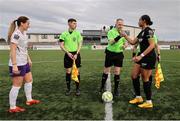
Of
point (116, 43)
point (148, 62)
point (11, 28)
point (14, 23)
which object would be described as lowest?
point (148, 62)

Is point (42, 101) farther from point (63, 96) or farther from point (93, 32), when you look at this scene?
point (93, 32)

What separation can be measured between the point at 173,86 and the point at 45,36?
9358cm

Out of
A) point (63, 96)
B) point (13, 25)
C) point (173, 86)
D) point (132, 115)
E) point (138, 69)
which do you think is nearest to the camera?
point (132, 115)

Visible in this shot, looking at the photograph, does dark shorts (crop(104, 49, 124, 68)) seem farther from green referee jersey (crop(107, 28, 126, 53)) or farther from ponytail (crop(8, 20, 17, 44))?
ponytail (crop(8, 20, 17, 44))

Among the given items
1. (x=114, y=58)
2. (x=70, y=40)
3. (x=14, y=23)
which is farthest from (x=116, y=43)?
(x=14, y=23)

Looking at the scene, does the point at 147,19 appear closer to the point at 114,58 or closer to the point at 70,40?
the point at 114,58

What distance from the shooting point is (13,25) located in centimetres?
664

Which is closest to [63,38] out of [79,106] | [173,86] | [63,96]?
[63,96]

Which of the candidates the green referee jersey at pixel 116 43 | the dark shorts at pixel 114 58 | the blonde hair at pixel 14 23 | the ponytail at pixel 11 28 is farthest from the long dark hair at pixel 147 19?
the ponytail at pixel 11 28

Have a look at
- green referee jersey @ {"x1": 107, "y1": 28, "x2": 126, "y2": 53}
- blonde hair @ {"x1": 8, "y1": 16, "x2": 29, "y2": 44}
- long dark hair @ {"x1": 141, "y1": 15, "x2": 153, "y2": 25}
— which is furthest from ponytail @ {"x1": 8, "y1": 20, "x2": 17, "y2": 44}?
long dark hair @ {"x1": 141, "y1": 15, "x2": 153, "y2": 25}

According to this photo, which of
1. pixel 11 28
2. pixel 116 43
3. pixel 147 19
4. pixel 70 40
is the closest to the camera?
pixel 11 28

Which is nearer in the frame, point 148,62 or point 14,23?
point 14,23

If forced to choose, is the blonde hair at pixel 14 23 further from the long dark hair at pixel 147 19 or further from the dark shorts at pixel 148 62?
the dark shorts at pixel 148 62

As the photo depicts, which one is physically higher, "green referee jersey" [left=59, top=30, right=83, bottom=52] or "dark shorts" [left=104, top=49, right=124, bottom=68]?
"green referee jersey" [left=59, top=30, right=83, bottom=52]
